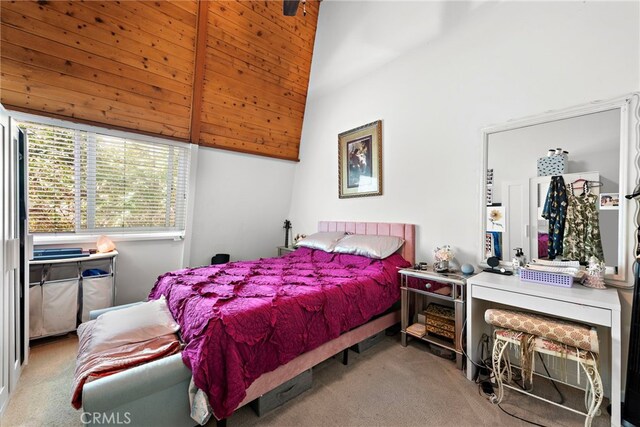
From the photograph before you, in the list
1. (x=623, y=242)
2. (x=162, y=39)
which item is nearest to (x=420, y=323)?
(x=623, y=242)

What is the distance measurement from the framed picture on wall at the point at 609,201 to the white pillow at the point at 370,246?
159 centimetres

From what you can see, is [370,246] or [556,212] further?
[370,246]

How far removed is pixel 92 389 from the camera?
121 centimetres

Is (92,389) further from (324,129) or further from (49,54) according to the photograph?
(324,129)

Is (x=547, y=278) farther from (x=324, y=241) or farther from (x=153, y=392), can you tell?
(x=153, y=392)

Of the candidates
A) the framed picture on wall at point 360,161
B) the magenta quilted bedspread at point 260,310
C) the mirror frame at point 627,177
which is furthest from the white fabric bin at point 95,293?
the mirror frame at point 627,177

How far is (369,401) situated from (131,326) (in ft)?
5.37

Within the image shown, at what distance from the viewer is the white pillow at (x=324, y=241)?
10.8 ft

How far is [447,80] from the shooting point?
9.02ft

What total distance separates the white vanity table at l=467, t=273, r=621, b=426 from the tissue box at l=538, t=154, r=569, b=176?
0.85 meters

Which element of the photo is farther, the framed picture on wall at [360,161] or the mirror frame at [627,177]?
the framed picture on wall at [360,161]

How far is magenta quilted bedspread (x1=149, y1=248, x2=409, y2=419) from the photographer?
4.65 feet

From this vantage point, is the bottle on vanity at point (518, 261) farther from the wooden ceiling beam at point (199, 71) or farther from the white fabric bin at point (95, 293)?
the white fabric bin at point (95, 293)

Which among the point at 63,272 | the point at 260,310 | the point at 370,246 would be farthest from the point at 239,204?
the point at 260,310
